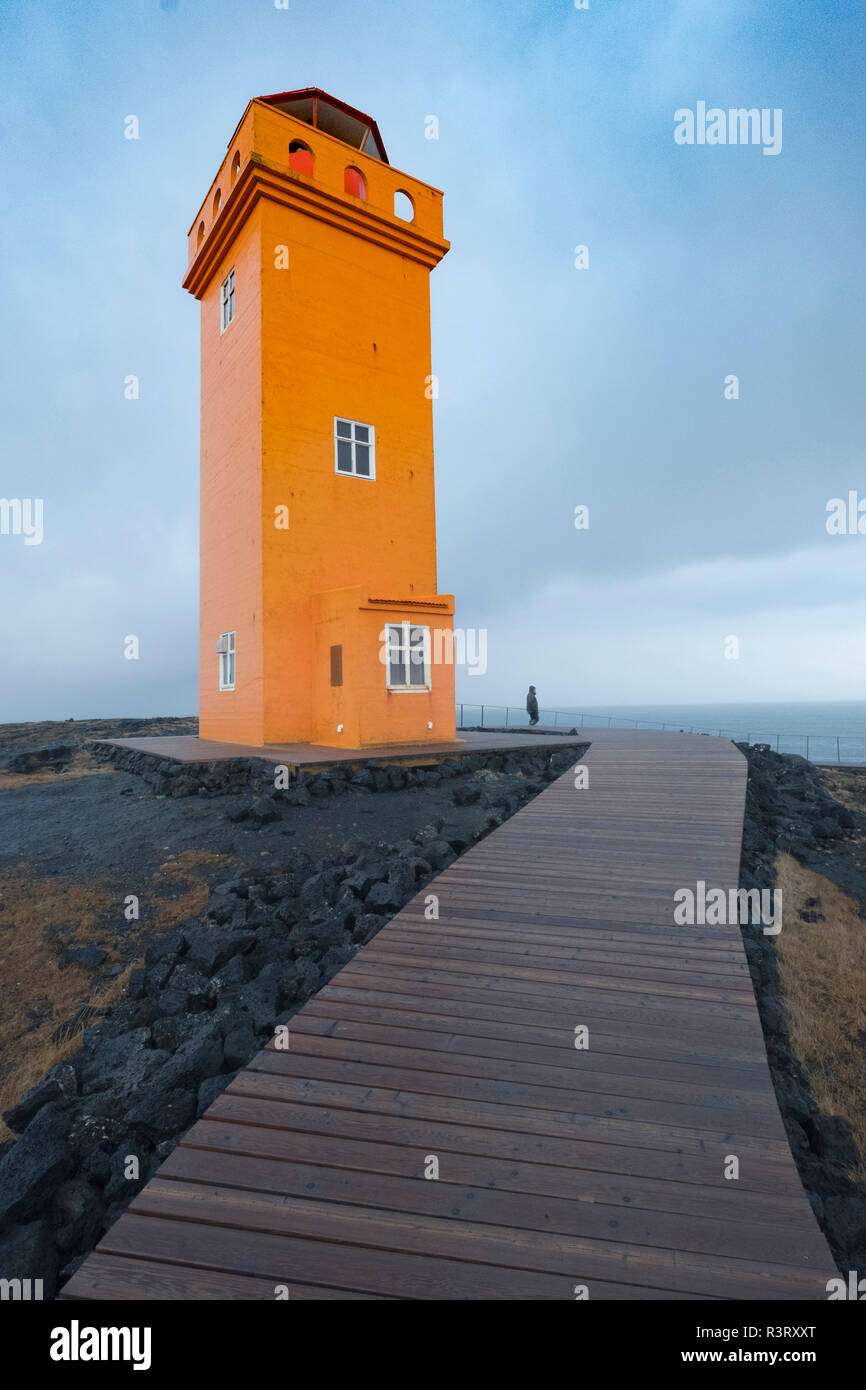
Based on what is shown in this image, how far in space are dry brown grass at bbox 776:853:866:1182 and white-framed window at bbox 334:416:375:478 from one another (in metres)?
11.0

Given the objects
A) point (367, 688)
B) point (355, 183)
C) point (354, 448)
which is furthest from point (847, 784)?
point (355, 183)

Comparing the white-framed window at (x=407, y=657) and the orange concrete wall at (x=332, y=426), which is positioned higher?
the orange concrete wall at (x=332, y=426)

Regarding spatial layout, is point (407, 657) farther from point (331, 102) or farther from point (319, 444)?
point (331, 102)

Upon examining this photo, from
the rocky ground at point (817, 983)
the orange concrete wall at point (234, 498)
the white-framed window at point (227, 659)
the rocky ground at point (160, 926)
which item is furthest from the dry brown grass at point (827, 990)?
the white-framed window at point (227, 659)

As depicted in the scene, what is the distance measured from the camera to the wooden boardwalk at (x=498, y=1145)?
2219mm

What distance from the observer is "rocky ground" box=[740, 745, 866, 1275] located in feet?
10.5

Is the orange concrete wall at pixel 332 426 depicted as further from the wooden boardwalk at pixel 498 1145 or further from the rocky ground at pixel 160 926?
the wooden boardwalk at pixel 498 1145

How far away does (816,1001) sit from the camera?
20.7 feet

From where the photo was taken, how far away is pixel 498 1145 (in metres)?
2.79

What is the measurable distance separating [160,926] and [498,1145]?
216 inches

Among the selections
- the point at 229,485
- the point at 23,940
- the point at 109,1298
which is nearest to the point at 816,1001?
the point at 109,1298

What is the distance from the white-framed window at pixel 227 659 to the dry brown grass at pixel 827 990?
11187mm

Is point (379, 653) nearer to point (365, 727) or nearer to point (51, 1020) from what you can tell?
point (365, 727)

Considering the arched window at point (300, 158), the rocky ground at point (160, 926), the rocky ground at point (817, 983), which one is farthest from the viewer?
the arched window at point (300, 158)
